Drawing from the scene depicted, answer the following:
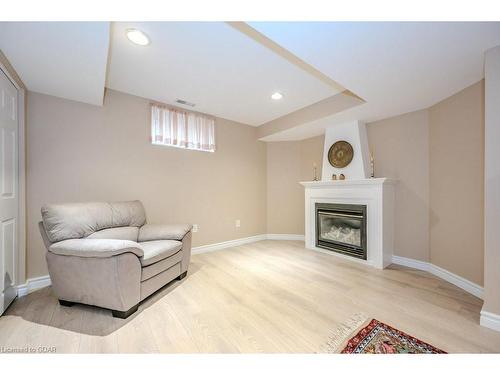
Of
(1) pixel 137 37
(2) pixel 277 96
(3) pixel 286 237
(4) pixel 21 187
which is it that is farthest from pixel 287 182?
(4) pixel 21 187

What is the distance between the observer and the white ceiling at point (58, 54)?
4.22ft

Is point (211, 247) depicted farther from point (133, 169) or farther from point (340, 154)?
point (340, 154)

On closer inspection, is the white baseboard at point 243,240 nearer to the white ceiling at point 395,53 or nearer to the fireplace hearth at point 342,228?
the fireplace hearth at point 342,228

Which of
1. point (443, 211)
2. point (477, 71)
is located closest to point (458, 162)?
point (443, 211)

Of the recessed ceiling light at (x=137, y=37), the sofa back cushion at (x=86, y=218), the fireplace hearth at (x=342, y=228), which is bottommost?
the fireplace hearth at (x=342, y=228)

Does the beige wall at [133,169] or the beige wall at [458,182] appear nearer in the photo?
the beige wall at [458,182]

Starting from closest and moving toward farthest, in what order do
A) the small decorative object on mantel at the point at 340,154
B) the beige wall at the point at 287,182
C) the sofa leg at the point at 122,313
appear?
1. the sofa leg at the point at 122,313
2. the small decorative object on mantel at the point at 340,154
3. the beige wall at the point at 287,182

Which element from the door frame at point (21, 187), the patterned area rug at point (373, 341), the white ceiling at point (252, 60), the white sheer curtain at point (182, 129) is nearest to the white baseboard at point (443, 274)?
the patterned area rug at point (373, 341)

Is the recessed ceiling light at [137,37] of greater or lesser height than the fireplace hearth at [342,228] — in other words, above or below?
above

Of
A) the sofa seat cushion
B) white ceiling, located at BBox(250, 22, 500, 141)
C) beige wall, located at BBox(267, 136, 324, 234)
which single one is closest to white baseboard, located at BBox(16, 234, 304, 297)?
beige wall, located at BBox(267, 136, 324, 234)

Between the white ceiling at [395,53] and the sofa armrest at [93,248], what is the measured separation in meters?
1.86

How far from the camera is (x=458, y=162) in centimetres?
218
